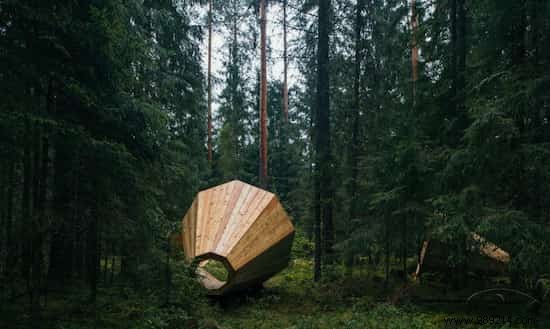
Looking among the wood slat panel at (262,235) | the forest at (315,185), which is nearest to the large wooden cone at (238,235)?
the wood slat panel at (262,235)

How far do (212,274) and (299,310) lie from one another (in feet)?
8.13

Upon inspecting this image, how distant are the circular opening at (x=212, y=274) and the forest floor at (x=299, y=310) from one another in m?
0.34

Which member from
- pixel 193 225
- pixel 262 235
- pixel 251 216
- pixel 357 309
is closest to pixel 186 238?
pixel 193 225

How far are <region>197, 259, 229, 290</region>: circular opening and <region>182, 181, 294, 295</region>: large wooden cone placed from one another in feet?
0.07

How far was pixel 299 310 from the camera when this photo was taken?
7852 millimetres

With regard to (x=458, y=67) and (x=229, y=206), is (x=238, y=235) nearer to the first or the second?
(x=229, y=206)

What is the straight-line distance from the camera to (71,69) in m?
5.16

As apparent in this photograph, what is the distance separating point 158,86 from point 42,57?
548cm

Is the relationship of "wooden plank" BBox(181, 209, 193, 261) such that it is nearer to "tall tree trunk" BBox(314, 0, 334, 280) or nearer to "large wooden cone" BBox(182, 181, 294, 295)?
"large wooden cone" BBox(182, 181, 294, 295)

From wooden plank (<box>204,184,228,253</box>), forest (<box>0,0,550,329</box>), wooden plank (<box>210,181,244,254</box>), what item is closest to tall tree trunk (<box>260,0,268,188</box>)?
forest (<box>0,0,550,329</box>)

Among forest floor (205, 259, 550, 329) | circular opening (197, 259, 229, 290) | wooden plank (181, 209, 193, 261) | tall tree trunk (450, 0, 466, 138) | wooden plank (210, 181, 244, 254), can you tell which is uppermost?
tall tree trunk (450, 0, 466, 138)

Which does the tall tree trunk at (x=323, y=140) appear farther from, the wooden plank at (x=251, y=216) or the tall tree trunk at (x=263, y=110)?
the tall tree trunk at (x=263, y=110)

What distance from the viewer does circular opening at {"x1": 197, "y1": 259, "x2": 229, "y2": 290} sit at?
26.5 feet

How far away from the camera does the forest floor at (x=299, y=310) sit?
224 inches
